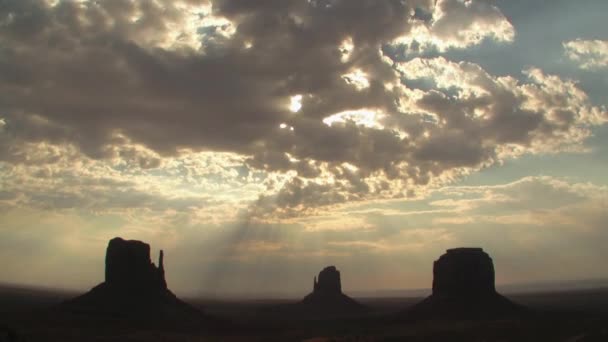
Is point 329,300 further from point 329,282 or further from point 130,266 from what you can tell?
point 130,266

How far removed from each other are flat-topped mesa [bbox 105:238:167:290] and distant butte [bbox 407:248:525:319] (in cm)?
4302

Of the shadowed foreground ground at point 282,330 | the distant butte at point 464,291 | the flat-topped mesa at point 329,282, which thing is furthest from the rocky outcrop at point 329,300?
the shadowed foreground ground at point 282,330

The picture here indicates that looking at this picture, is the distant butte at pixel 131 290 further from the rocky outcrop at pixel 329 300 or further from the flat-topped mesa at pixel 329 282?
the flat-topped mesa at pixel 329 282

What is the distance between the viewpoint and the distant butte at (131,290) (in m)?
79.2

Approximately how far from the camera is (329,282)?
146 metres

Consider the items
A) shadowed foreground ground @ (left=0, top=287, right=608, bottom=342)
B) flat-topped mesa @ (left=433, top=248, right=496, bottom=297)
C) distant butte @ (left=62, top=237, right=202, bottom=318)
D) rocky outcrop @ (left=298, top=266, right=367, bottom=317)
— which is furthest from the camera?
rocky outcrop @ (left=298, top=266, right=367, bottom=317)

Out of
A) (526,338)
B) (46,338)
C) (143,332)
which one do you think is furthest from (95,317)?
(526,338)

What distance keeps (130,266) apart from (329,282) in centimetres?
7193

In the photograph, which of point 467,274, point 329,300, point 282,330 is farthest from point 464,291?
point 329,300

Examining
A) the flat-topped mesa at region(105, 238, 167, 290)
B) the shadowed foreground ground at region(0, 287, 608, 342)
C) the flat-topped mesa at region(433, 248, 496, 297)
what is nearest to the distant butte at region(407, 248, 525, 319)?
the flat-topped mesa at region(433, 248, 496, 297)

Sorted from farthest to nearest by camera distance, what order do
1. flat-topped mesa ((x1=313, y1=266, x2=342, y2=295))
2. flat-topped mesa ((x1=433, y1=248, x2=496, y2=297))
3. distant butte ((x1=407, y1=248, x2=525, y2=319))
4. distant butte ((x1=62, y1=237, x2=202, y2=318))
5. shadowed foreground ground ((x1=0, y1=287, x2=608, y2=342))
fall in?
flat-topped mesa ((x1=313, y1=266, x2=342, y2=295))
flat-topped mesa ((x1=433, y1=248, x2=496, y2=297))
distant butte ((x1=407, y1=248, x2=525, y2=319))
distant butte ((x1=62, y1=237, x2=202, y2=318))
shadowed foreground ground ((x1=0, y1=287, x2=608, y2=342))

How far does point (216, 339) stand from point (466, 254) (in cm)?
4787

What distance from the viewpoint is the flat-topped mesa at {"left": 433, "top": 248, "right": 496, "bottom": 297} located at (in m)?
93.8

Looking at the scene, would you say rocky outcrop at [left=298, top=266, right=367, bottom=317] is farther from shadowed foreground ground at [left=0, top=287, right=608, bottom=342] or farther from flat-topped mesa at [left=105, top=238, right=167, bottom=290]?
flat-topped mesa at [left=105, top=238, right=167, bottom=290]
